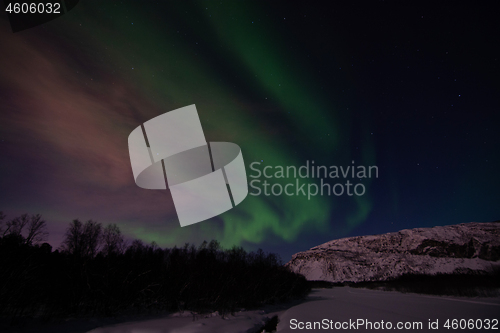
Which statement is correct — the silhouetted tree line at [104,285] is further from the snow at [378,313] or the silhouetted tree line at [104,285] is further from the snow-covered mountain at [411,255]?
the snow-covered mountain at [411,255]

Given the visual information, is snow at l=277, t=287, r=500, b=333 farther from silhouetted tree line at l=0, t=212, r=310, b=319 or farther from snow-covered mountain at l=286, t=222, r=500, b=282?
snow-covered mountain at l=286, t=222, r=500, b=282

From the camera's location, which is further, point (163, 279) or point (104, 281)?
point (163, 279)

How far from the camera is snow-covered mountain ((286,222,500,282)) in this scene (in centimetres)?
8512

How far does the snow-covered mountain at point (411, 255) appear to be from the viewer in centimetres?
8512

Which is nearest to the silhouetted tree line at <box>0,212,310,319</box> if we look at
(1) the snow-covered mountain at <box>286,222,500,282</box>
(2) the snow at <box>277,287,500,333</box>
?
(2) the snow at <box>277,287,500,333</box>

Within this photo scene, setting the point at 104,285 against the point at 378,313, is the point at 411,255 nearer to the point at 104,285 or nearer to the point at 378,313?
the point at 378,313

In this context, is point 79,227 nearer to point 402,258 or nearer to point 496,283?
point 402,258

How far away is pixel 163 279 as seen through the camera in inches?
895

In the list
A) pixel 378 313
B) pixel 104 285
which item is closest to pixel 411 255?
pixel 378 313

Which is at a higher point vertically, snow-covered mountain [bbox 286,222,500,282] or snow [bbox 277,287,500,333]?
snow [bbox 277,287,500,333]

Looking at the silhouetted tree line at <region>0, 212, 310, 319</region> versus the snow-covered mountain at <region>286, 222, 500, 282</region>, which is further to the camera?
the snow-covered mountain at <region>286, 222, 500, 282</region>

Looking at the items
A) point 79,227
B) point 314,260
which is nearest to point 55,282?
point 79,227

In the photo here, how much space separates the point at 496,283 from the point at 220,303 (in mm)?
109838

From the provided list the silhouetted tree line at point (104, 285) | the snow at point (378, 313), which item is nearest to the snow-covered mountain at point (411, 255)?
the snow at point (378, 313)
